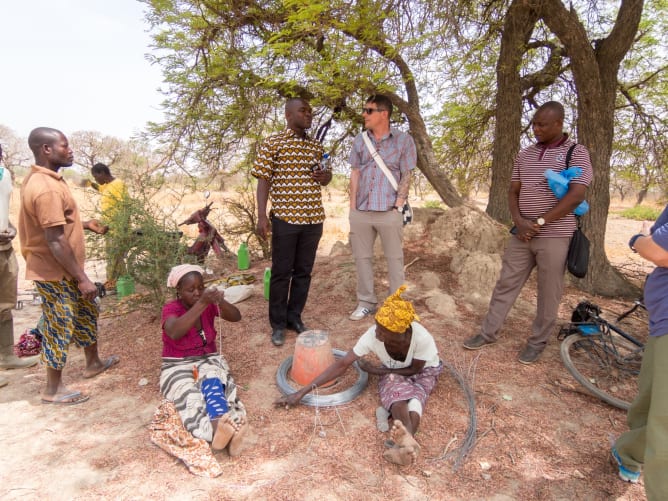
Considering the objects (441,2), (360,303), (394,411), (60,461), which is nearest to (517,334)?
(360,303)

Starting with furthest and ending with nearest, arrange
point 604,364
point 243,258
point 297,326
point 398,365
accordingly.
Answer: point 243,258, point 297,326, point 604,364, point 398,365

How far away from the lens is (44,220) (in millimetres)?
2621

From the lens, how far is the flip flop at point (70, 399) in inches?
115

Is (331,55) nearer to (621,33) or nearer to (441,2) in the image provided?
(441,2)

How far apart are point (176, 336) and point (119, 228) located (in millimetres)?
2118

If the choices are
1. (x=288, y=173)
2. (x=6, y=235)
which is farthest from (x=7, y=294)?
(x=288, y=173)

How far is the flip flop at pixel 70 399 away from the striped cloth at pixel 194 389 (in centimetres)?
77

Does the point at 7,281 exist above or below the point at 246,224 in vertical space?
below

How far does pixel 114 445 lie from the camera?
2477mm

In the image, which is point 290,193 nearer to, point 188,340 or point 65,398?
point 188,340

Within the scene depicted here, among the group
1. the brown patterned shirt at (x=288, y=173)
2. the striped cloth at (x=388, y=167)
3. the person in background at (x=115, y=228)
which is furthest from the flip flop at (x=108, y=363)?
the striped cloth at (x=388, y=167)

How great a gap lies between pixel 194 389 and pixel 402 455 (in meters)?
1.39

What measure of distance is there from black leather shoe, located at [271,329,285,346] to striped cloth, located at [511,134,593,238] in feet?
7.77

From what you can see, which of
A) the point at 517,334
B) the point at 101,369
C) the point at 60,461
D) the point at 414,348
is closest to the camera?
the point at 60,461
